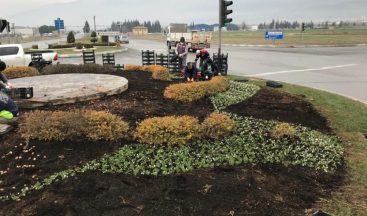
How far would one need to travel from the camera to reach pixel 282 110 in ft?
31.5

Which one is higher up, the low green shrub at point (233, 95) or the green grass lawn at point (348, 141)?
the low green shrub at point (233, 95)

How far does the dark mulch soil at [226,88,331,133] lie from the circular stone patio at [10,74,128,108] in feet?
11.4

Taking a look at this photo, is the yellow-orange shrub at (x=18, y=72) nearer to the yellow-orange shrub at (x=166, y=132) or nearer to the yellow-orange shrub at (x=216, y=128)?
the yellow-orange shrub at (x=166, y=132)

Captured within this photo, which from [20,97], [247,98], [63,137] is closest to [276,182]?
[63,137]

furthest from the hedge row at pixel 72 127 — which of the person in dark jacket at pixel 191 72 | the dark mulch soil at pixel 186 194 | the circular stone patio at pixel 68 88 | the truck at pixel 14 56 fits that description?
the truck at pixel 14 56

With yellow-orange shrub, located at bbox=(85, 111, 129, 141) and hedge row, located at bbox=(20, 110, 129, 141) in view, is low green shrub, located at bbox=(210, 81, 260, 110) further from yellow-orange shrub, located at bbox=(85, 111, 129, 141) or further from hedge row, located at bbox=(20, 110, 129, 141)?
hedge row, located at bbox=(20, 110, 129, 141)

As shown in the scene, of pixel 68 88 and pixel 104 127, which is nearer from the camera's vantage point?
pixel 104 127

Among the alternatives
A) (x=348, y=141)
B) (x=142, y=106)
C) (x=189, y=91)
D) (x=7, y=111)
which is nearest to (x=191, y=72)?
(x=189, y=91)

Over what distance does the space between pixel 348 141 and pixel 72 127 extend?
5352 mm

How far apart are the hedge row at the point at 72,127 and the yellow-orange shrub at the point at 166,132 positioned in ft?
1.39

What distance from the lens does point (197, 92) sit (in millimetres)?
10312

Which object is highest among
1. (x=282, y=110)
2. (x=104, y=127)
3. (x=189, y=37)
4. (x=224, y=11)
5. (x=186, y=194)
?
(x=224, y=11)

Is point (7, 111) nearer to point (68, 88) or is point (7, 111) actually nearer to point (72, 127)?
point (72, 127)

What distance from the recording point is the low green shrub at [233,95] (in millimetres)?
10137
